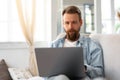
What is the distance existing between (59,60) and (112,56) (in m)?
0.69

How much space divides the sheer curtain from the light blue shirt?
1.26 meters

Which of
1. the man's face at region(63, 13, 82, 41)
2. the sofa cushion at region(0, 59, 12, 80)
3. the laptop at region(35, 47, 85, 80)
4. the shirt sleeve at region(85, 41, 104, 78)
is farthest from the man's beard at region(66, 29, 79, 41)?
the sofa cushion at region(0, 59, 12, 80)

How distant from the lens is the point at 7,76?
301cm

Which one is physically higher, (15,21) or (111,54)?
(15,21)

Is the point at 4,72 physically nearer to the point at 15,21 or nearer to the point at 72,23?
the point at 15,21

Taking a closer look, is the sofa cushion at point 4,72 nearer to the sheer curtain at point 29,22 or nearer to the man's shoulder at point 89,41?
the sheer curtain at point 29,22

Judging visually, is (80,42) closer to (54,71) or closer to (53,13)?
(54,71)

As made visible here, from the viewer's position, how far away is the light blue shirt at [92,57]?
6.40ft

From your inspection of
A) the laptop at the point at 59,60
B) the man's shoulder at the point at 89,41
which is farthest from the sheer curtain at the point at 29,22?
the laptop at the point at 59,60

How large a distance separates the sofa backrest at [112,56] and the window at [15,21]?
1404mm

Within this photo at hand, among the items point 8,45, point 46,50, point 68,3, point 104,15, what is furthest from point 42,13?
point 46,50

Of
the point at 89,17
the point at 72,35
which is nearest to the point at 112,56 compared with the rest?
the point at 72,35

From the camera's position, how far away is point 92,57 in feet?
6.89

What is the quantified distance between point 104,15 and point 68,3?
0.59 metres
